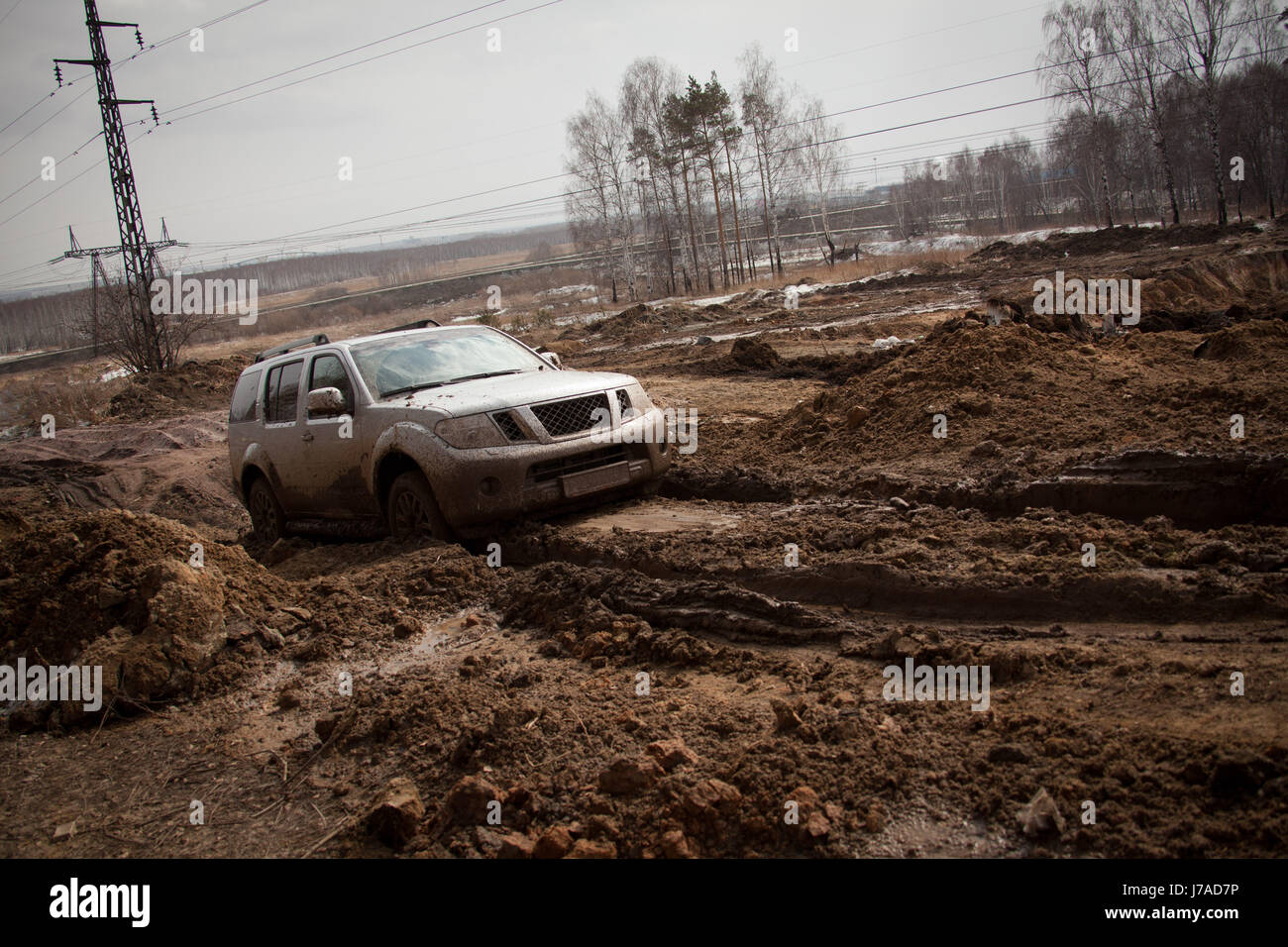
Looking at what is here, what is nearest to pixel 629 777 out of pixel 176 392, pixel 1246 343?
pixel 1246 343

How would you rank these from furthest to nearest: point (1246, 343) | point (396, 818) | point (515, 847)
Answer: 1. point (1246, 343)
2. point (396, 818)
3. point (515, 847)

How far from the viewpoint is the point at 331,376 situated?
777 cm

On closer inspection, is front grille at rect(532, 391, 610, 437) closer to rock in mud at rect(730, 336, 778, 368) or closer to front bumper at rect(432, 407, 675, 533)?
front bumper at rect(432, 407, 675, 533)

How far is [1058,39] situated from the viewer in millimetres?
40344

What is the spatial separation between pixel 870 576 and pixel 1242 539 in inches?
77.9

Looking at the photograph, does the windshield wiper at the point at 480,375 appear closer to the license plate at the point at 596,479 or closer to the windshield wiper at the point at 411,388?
the windshield wiper at the point at 411,388

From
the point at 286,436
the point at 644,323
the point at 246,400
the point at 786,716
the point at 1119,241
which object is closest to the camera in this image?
the point at 786,716

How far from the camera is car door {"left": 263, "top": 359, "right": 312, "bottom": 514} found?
809 centimetres

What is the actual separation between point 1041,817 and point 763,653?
185 cm

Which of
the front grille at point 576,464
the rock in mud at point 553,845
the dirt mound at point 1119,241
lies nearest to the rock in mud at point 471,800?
the rock in mud at point 553,845

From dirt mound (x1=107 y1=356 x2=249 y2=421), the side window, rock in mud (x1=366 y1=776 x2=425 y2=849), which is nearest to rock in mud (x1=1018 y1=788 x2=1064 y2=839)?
rock in mud (x1=366 y1=776 x2=425 y2=849)

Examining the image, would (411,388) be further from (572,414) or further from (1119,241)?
(1119,241)
